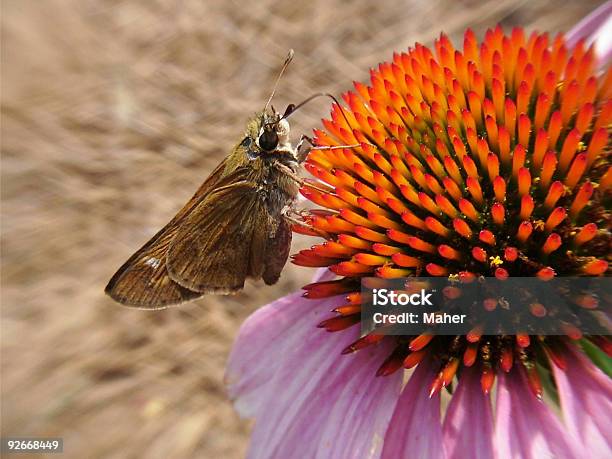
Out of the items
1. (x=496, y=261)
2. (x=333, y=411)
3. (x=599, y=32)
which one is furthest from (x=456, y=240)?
(x=599, y=32)

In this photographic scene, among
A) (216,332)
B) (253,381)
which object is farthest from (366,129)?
(216,332)

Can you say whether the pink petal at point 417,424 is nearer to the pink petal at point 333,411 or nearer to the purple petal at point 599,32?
the pink petal at point 333,411

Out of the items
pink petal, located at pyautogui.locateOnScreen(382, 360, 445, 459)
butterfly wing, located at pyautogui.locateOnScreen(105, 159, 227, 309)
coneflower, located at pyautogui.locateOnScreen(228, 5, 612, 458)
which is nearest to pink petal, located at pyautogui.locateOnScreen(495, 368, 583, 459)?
coneflower, located at pyautogui.locateOnScreen(228, 5, 612, 458)

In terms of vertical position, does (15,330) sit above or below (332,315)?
above

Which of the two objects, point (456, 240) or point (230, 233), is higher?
point (230, 233)

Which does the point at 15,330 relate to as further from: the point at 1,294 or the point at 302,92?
the point at 302,92

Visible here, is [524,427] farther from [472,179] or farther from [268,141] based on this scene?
[268,141]
